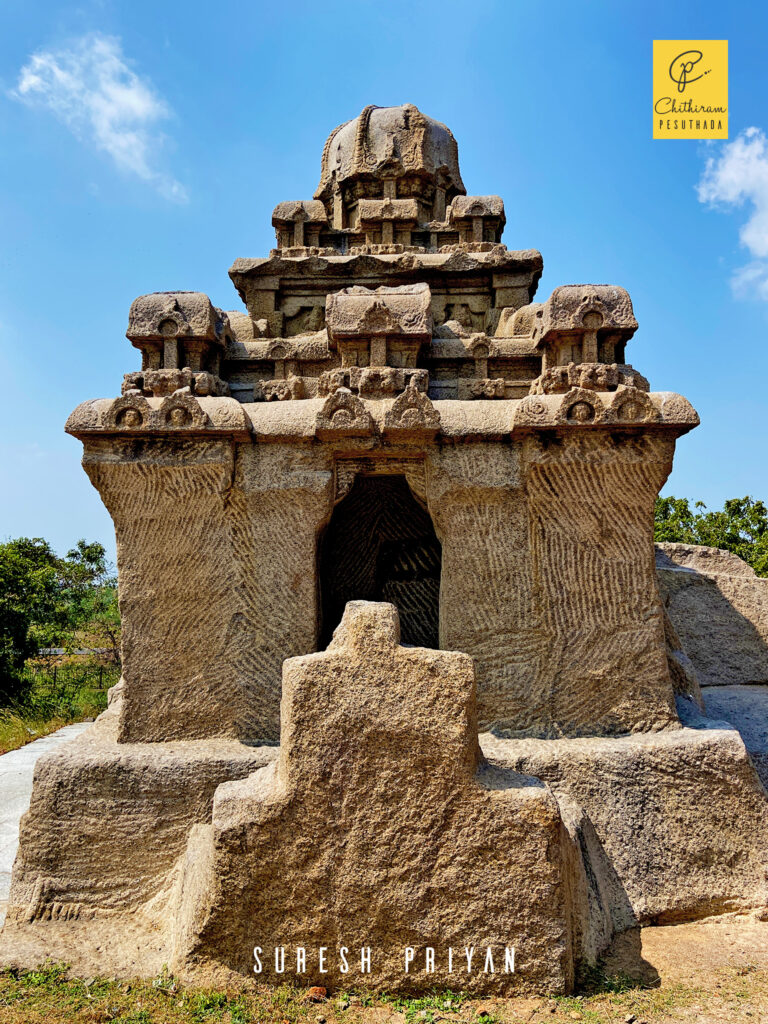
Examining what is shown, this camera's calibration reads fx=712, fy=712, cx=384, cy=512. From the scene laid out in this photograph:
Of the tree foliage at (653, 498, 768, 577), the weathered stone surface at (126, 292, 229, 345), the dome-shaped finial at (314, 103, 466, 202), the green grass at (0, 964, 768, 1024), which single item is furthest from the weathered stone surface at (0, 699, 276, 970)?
the tree foliage at (653, 498, 768, 577)

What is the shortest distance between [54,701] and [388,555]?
7678mm

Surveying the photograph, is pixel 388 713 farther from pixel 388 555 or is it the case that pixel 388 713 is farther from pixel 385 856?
pixel 388 555

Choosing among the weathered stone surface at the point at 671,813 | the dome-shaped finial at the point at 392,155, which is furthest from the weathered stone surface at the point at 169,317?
the dome-shaped finial at the point at 392,155

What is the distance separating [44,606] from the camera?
456 inches

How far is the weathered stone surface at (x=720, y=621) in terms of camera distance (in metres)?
6.07

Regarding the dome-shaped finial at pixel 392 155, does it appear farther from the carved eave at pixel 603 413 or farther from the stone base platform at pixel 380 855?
the stone base platform at pixel 380 855

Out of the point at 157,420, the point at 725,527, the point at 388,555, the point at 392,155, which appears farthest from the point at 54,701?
the point at 725,527

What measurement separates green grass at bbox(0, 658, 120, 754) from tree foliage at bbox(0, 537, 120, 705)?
1.43 ft

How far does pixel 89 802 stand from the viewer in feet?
12.0

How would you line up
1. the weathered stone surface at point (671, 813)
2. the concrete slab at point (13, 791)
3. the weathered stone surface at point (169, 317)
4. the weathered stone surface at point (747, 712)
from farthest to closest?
the weathered stone surface at point (169, 317) < the concrete slab at point (13, 791) < the weathered stone surface at point (747, 712) < the weathered stone surface at point (671, 813)

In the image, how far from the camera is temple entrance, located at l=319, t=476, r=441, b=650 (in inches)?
205

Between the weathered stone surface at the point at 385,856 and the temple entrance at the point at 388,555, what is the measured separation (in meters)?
2.29

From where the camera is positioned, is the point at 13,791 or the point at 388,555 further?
the point at 13,791

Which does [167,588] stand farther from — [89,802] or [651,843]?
[651,843]
